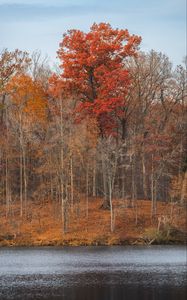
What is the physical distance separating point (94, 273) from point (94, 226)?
78.5 feet

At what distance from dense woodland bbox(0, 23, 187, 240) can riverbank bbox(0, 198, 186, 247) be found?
2.41 ft

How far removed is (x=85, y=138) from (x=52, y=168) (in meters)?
5.03

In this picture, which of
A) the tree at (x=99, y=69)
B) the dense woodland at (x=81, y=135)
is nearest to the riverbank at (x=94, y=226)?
the dense woodland at (x=81, y=135)

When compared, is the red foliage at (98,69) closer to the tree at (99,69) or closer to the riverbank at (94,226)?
the tree at (99,69)

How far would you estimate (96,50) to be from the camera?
73438 mm

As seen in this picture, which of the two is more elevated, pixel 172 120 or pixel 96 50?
pixel 96 50

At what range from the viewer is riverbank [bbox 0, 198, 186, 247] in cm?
6450

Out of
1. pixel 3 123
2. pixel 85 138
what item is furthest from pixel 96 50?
pixel 3 123

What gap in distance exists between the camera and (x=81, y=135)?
2847 inches

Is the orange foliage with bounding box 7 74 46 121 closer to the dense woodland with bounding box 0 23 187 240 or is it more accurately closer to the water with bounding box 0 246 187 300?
the dense woodland with bounding box 0 23 187 240

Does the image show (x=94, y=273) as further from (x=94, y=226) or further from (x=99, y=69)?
(x=99, y=69)

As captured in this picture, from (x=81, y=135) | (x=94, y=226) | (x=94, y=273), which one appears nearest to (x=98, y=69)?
(x=81, y=135)

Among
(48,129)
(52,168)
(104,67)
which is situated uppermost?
(104,67)

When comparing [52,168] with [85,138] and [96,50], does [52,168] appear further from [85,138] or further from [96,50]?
[96,50]
